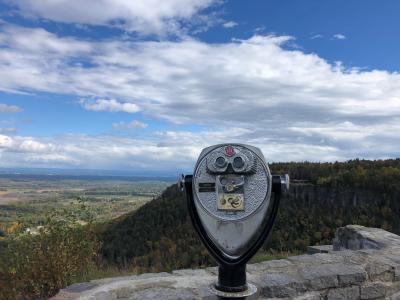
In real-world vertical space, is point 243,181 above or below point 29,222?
above

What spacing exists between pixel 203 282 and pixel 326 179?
686 inches

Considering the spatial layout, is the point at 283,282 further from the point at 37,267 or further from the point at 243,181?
the point at 37,267

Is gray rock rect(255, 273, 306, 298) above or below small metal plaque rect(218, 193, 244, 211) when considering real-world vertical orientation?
below

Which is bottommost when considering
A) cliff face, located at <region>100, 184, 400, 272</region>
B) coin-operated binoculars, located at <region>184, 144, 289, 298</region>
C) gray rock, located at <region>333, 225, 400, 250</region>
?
Result: cliff face, located at <region>100, 184, 400, 272</region>

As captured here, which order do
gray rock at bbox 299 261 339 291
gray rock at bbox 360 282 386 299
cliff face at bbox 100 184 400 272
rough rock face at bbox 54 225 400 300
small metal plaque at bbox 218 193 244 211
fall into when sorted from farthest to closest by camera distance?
1. cliff face at bbox 100 184 400 272
2. gray rock at bbox 360 282 386 299
3. gray rock at bbox 299 261 339 291
4. rough rock face at bbox 54 225 400 300
5. small metal plaque at bbox 218 193 244 211

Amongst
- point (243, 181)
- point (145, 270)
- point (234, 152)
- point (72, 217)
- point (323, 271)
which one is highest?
point (234, 152)

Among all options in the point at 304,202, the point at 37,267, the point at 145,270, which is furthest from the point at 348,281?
the point at 304,202

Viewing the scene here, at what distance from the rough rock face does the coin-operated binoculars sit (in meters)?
0.80

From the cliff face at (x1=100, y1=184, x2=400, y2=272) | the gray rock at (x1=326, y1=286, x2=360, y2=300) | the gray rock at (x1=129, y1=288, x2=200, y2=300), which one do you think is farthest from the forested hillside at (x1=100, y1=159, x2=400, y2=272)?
the gray rock at (x1=129, y1=288, x2=200, y2=300)

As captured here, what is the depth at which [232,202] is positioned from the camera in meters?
2.50

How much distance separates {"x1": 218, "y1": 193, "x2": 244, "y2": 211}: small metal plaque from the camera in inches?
98.3

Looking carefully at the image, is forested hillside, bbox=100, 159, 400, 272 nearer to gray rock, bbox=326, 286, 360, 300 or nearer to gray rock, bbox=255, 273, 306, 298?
gray rock, bbox=326, 286, 360, 300

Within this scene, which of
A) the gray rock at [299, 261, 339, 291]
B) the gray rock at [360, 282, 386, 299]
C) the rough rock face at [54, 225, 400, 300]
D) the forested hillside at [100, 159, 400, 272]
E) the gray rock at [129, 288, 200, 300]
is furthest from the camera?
the forested hillside at [100, 159, 400, 272]

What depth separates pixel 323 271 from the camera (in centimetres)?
375
